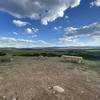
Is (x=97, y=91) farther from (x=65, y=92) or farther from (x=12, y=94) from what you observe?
(x=12, y=94)

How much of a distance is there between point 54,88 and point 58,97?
1306mm

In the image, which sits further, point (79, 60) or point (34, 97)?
point (79, 60)

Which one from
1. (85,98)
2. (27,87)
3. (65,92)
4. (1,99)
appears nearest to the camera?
(1,99)

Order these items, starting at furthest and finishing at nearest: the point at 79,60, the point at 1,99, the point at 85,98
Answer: the point at 79,60 < the point at 85,98 < the point at 1,99

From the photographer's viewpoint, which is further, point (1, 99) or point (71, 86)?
point (71, 86)

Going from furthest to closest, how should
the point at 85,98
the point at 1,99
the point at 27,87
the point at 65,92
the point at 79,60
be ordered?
the point at 79,60
the point at 27,87
the point at 65,92
the point at 85,98
the point at 1,99

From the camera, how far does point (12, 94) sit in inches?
347

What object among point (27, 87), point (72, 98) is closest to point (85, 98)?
point (72, 98)

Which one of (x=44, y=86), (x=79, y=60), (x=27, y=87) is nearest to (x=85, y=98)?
(x=44, y=86)

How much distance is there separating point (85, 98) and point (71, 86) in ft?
6.83

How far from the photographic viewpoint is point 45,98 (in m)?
8.41

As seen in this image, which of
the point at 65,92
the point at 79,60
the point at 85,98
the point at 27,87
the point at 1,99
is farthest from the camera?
the point at 79,60

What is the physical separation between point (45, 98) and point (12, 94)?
2113 millimetres

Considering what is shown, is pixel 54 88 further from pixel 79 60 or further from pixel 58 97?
pixel 79 60
